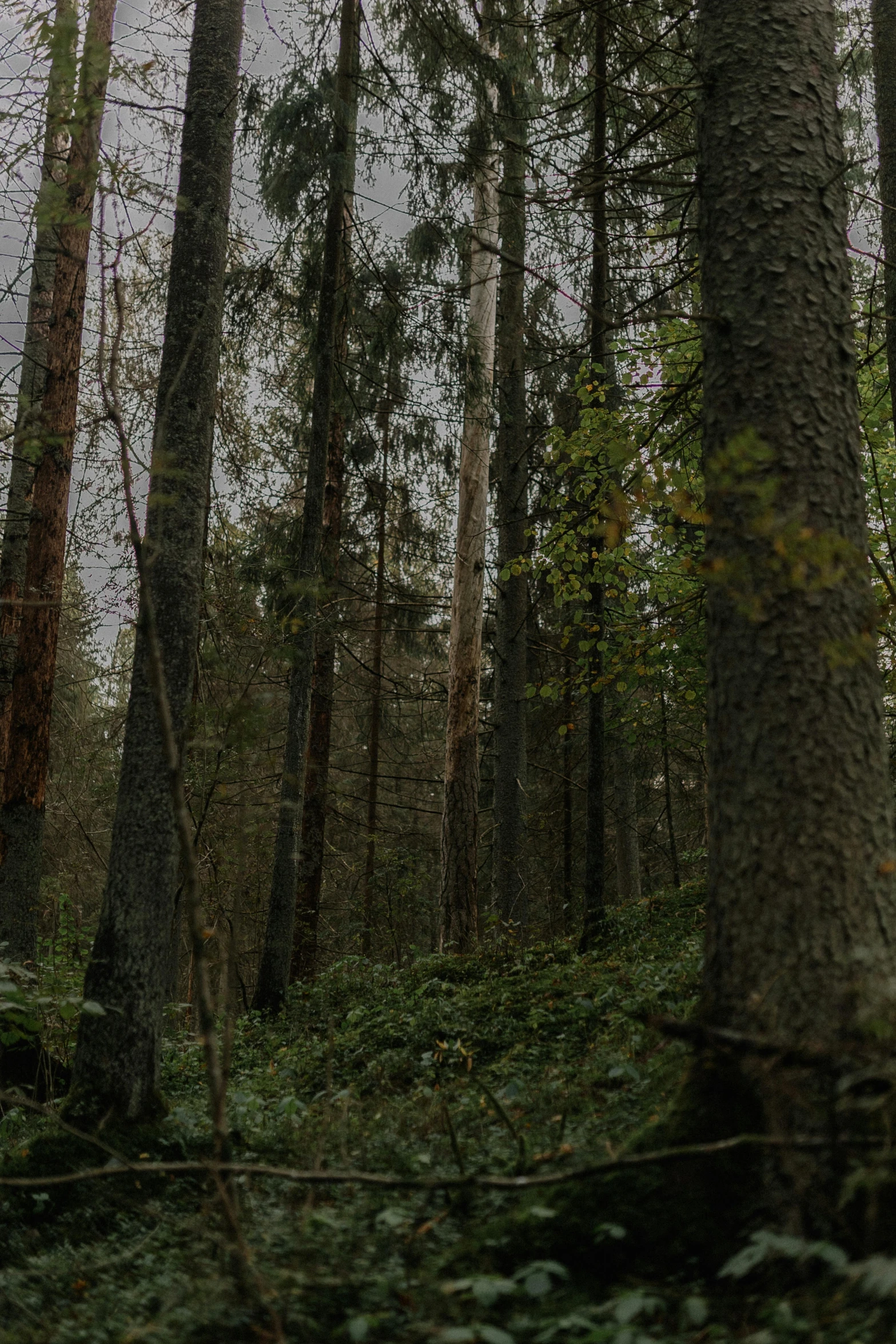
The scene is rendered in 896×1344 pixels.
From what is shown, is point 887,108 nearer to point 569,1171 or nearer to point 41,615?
point 569,1171

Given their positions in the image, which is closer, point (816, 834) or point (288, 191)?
point (816, 834)

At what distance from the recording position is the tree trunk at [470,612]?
10852 millimetres

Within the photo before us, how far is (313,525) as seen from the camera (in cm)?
986

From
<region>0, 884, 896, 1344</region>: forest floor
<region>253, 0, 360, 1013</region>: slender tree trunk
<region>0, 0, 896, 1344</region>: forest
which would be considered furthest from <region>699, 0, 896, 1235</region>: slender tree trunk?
<region>253, 0, 360, 1013</region>: slender tree trunk

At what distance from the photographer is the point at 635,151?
995cm

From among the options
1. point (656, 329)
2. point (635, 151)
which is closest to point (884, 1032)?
point (656, 329)

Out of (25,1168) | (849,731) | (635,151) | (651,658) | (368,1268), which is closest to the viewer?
(368,1268)

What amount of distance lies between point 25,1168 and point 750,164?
5209mm

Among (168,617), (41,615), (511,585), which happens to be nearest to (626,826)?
(511,585)

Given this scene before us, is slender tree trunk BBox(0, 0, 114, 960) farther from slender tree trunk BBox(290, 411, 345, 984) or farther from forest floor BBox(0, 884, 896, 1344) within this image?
slender tree trunk BBox(290, 411, 345, 984)

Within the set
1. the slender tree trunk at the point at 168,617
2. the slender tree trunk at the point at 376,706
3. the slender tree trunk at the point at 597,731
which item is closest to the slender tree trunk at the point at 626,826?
the slender tree trunk at the point at 376,706

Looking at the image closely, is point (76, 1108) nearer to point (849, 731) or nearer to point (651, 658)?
point (849, 731)

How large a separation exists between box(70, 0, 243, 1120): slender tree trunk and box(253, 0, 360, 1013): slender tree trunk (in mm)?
3657

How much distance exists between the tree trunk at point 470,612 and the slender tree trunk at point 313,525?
1602 millimetres
